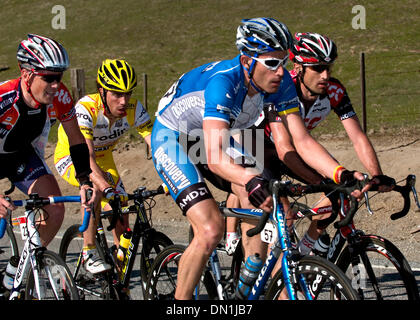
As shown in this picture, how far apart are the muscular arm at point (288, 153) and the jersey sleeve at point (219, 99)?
3.22 ft

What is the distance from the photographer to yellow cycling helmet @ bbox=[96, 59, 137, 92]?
6.58 meters

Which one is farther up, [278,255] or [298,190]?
[298,190]

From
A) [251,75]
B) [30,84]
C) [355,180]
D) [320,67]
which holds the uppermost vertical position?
[251,75]

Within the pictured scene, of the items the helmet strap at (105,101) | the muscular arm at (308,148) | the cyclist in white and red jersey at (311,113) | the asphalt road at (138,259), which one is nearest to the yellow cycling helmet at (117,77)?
the helmet strap at (105,101)

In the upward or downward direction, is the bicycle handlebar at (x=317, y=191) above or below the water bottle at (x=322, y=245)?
above

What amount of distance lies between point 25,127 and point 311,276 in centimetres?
291

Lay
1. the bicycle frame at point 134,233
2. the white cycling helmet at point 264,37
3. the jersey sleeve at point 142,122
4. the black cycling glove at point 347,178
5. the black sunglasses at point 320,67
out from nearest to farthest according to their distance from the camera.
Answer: the black cycling glove at point 347,178 → the white cycling helmet at point 264,37 → the bicycle frame at point 134,233 → the black sunglasses at point 320,67 → the jersey sleeve at point 142,122

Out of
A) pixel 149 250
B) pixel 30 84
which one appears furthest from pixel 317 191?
pixel 30 84

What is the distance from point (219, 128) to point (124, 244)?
2.04 meters

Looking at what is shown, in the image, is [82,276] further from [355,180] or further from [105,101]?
[355,180]

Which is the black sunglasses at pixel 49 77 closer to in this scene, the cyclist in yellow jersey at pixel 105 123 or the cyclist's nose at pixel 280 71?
the cyclist in yellow jersey at pixel 105 123

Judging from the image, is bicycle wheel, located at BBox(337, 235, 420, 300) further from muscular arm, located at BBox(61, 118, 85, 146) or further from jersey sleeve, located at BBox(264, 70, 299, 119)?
muscular arm, located at BBox(61, 118, 85, 146)

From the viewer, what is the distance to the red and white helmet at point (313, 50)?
613 centimetres

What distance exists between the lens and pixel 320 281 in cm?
418
